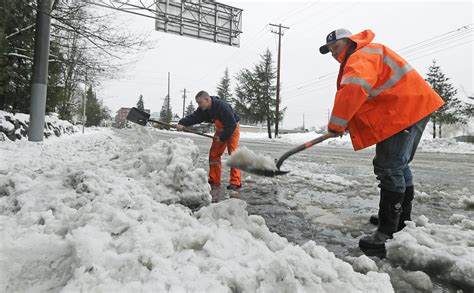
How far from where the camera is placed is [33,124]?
8.43 m

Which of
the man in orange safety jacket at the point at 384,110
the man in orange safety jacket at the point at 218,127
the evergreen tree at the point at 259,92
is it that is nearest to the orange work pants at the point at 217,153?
the man in orange safety jacket at the point at 218,127

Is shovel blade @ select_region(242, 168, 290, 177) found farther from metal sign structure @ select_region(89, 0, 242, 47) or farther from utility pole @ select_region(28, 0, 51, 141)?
metal sign structure @ select_region(89, 0, 242, 47)

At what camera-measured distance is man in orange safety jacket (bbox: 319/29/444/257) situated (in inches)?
90.0

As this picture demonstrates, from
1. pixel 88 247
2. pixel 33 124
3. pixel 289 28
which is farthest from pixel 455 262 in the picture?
pixel 289 28

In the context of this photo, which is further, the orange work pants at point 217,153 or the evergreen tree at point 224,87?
the evergreen tree at point 224,87

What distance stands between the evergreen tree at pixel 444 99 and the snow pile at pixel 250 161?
3075 cm

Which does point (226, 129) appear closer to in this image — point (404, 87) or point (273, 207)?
point (273, 207)

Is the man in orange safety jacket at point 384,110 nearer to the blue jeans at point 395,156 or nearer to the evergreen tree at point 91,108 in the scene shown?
the blue jeans at point 395,156

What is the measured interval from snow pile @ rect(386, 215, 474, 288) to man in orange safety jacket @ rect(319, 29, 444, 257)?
0.50ft

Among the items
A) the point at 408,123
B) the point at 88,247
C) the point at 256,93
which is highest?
the point at 256,93

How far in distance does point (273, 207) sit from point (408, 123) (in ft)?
5.21

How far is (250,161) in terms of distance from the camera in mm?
2990

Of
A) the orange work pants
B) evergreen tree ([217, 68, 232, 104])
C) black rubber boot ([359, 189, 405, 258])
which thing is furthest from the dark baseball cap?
evergreen tree ([217, 68, 232, 104])

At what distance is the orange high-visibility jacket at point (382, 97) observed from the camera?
2.30 meters
